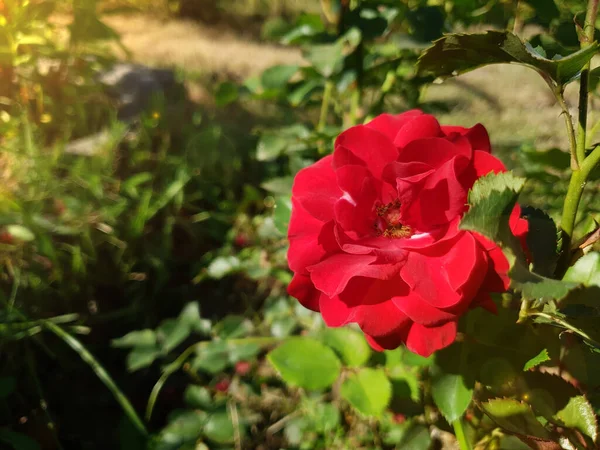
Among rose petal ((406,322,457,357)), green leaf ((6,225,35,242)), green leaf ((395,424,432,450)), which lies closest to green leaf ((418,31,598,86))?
rose petal ((406,322,457,357))

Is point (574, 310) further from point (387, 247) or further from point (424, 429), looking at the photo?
point (424, 429)

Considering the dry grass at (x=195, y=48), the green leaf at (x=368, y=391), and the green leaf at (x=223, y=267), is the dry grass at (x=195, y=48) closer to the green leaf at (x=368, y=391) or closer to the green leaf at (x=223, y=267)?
the green leaf at (x=223, y=267)

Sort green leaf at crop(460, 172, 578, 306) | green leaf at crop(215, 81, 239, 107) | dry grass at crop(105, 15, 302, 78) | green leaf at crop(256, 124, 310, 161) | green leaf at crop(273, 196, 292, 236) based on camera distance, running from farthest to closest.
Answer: dry grass at crop(105, 15, 302, 78) → green leaf at crop(215, 81, 239, 107) → green leaf at crop(256, 124, 310, 161) → green leaf at crop(273, 196, 292, 236) → green leaf at crop(460, 172, 578, 306)

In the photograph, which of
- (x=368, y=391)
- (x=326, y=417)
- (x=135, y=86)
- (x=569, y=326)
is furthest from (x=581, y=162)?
(x=135, y=86)

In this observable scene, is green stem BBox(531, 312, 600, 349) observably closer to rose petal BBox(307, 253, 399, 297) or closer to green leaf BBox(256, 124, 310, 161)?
rose petal BBox(307, 253, 399, 297)

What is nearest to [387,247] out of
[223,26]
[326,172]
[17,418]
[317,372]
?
[326,172]

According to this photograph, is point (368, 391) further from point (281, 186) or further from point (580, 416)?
point (281, 186)
